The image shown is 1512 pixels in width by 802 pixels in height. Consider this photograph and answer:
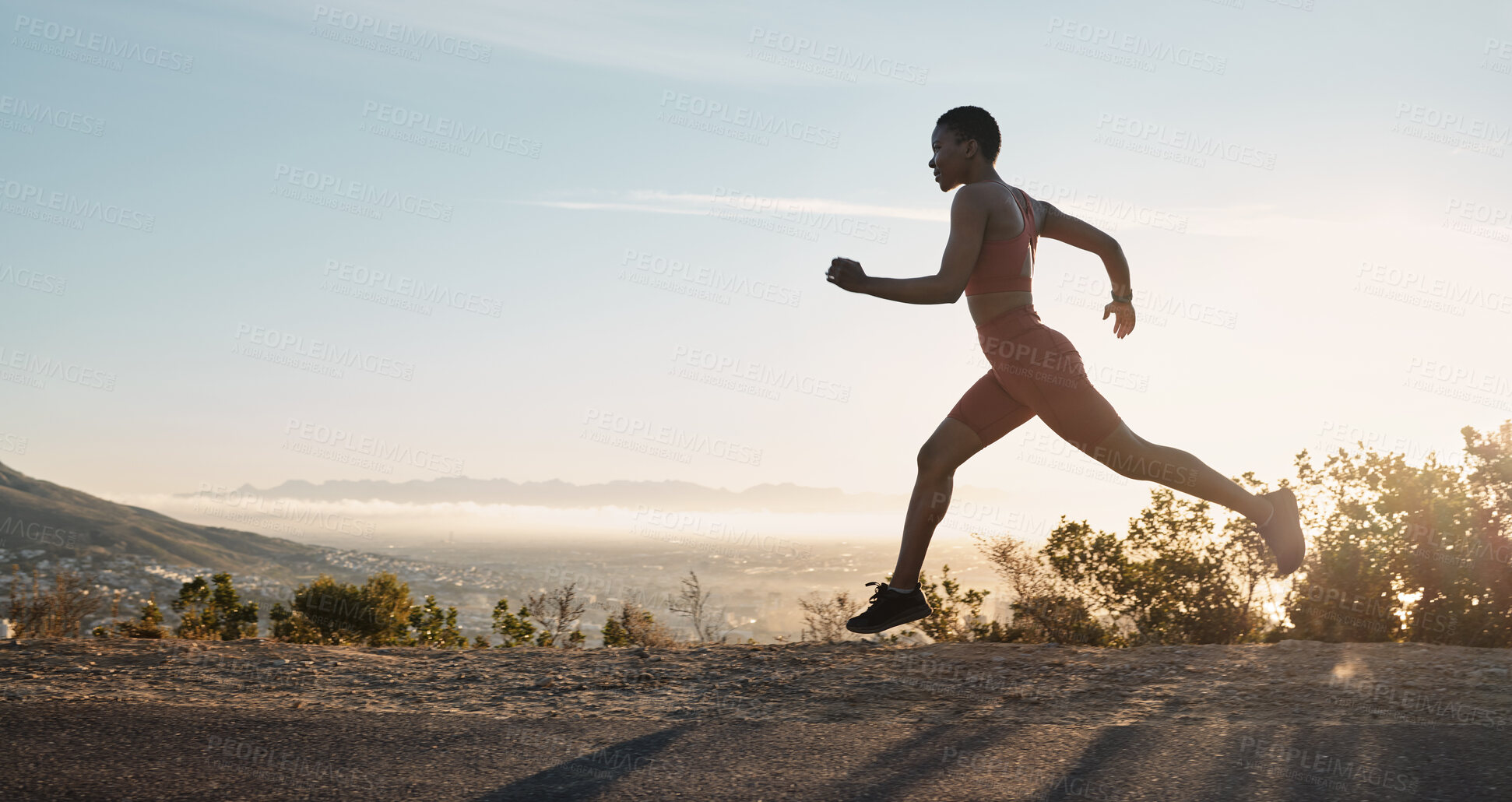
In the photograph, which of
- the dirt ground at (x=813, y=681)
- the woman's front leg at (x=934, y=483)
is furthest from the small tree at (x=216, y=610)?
the woman's front leg at (x=934, y=483)

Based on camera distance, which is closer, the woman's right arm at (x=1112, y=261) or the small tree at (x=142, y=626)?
the woman's right arm at (x=1112, y=261)

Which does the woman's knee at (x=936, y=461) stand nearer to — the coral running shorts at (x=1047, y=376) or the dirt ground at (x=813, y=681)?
the coral running shorts at (x=1047, y=376)

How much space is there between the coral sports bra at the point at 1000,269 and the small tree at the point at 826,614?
8.60 feet

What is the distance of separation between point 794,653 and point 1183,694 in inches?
65.3

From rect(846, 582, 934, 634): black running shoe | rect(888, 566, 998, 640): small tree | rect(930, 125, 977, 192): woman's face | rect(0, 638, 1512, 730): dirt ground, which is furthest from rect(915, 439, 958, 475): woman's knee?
rect(888, 566, 998, 640): small tree

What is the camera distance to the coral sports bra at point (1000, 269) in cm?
344

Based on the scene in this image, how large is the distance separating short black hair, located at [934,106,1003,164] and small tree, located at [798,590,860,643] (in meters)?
2.91

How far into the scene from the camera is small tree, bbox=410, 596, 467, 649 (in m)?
7.49

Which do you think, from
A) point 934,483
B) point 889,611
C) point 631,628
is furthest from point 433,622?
point 934,483

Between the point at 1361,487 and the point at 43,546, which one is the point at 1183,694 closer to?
the point at 1361,487

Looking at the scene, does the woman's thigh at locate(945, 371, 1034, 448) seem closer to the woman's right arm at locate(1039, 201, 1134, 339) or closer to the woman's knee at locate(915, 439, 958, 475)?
the woman's knee at locate(915, 439, 958, 475)

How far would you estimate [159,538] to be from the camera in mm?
88188

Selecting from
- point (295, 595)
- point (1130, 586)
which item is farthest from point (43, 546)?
point (1130, 586)

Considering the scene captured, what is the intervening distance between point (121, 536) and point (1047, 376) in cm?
10286
